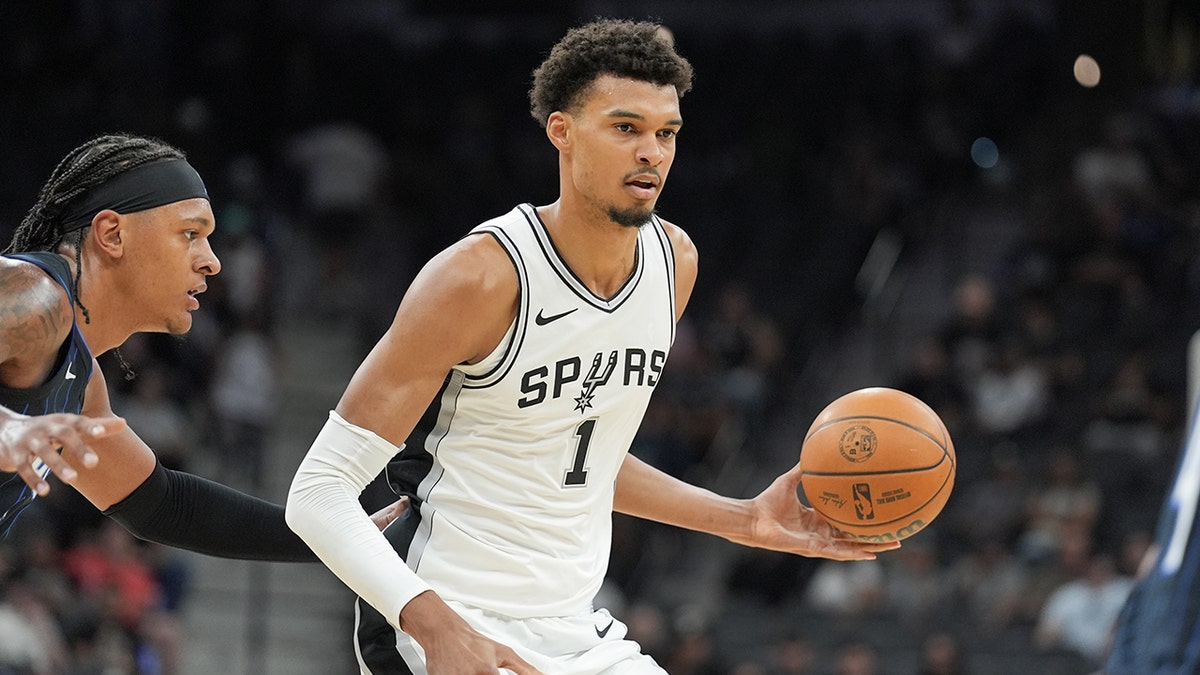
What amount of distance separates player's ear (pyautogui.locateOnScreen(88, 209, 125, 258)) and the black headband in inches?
0.7

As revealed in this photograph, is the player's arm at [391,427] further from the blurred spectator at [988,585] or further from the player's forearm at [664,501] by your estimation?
the blurred spectator at [988,585]

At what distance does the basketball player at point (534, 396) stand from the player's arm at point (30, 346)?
2.04 ft

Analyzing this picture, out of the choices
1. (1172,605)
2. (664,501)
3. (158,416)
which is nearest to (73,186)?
(664,501)

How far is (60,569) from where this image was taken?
9719 mm

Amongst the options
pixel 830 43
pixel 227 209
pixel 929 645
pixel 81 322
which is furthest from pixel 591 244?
pixel 830 43

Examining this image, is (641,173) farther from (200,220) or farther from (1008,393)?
(1008,393)

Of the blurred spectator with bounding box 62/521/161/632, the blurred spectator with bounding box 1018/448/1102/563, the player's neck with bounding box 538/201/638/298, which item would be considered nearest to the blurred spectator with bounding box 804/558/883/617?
the blurred spectator with bounding box 1018/448/1102/563

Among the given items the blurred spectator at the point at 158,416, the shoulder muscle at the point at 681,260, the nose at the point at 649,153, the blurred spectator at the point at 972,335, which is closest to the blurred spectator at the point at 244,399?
the blurred spectator at the point at 158,416

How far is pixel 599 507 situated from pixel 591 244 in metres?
0.67

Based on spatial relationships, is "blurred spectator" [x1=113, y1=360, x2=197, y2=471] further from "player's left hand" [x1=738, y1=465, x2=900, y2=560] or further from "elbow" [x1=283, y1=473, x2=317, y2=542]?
"elbow" [x1=283, y1=473, x2=317, y2=542]

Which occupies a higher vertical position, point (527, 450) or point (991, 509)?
point (527, 450)

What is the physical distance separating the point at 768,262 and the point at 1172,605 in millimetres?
10780

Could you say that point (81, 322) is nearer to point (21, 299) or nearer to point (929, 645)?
point (21, 299)

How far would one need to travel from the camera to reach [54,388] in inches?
132
